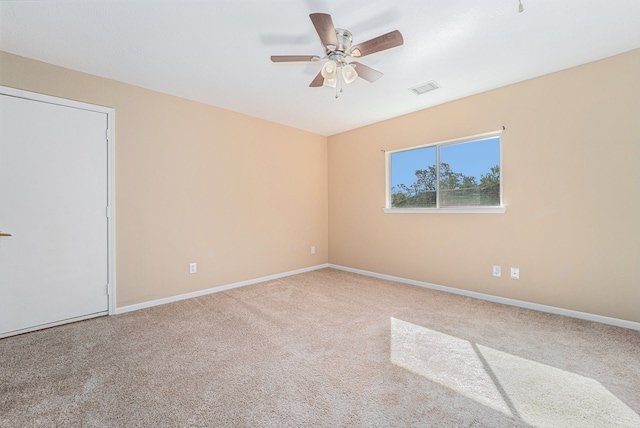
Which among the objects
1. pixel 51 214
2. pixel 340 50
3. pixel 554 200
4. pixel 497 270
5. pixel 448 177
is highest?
pixel 340 50

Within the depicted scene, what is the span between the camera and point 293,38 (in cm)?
217

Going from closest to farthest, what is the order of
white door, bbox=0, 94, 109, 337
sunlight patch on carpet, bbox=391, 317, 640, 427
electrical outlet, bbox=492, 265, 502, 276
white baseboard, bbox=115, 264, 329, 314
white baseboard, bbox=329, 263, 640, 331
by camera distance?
sunlight patch on carpet, bbox=391, 317, 640, 427
white door, bbox=0, 94, 109, 337
white baseboard, bbox=329, 263, 640, 331
white baseboard, bbox=115, 264, 329, 314
electrical outlet, bbox=492, 265, 502, 276

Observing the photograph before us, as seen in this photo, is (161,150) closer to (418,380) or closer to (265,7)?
(265,7)

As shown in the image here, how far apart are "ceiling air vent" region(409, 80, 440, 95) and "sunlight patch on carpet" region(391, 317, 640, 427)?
8.56 ft

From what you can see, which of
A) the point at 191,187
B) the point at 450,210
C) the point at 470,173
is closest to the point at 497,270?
the point at 450,210

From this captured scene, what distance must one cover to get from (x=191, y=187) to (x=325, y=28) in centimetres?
250

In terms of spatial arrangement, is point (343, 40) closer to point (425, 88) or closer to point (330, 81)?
point (330, 81)

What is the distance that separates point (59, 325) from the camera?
2539 millimetres

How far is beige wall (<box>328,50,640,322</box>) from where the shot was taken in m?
2.41

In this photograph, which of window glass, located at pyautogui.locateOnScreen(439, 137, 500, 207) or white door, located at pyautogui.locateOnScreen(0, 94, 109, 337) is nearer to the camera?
white door, located at pyautogui.locateOnScreen(0, 94, 109, 337)

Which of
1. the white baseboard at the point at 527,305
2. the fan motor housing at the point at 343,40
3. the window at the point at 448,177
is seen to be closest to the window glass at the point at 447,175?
the window at the point at 448,177

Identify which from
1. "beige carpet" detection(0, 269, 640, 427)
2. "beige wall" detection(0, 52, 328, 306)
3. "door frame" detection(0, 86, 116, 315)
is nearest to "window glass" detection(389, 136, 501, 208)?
"beige carpet" detection(0, 269, 640, 427)

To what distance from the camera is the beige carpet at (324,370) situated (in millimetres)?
1424

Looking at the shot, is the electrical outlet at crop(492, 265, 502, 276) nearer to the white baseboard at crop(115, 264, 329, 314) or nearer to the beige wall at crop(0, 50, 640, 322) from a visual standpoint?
the beige wall at crop(0, 50, 640, 322)
